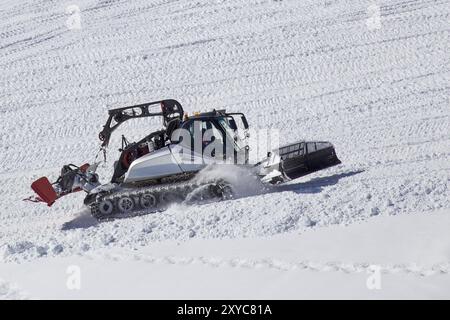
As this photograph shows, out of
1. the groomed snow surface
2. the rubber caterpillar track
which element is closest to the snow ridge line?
the groomed snow surface

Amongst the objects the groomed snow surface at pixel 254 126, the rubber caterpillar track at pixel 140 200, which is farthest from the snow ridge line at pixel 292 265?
the rubber caterpillar track at pixel 140 200

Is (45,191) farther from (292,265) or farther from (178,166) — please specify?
(292,265)

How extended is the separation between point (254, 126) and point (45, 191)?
5019 mm

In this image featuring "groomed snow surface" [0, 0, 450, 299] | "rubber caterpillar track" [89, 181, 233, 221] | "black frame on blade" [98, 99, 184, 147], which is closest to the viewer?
"groomed snow surface" [0, 0, 450, 299]

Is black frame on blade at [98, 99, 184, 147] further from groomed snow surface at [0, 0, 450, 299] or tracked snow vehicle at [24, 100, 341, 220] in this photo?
groomed snow surface at [0, 0, 450, 299]

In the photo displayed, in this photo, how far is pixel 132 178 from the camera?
11320 millimetres

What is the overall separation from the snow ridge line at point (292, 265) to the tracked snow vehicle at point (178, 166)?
6.18 feet

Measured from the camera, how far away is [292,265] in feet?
27.3

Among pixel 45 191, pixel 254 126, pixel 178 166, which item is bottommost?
pixel 45 191

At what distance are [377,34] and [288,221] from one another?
961 centimetres

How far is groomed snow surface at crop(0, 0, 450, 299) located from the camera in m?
8.29

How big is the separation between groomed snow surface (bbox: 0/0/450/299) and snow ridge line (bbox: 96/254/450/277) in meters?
0.02

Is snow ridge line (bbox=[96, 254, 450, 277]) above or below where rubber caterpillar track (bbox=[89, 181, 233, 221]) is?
below

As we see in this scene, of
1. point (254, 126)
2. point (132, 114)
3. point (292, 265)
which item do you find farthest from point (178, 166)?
point (254, 126)
